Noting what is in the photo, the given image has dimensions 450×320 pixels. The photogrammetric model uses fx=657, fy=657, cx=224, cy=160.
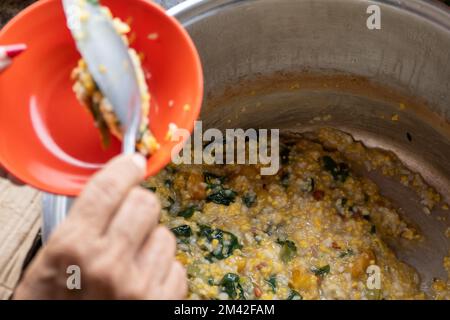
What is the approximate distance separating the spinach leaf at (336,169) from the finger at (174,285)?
2.81 feet

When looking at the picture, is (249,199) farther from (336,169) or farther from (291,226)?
(336,169)

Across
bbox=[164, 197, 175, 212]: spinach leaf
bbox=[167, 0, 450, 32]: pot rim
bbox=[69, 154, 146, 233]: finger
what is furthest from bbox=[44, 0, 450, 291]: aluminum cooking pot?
bbox=[69, 154, 146, 233]: finger

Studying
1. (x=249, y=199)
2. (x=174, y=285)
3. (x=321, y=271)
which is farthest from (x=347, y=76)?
(x=174, y=285)

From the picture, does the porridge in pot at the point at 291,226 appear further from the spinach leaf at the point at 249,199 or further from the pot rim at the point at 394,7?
the pot rim at the point at 394,7

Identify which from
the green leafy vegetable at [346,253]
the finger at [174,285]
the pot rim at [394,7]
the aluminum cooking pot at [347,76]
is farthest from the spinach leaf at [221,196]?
the finger at [174,285]

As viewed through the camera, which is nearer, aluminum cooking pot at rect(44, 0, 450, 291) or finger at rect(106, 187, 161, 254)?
finger at rect(106, 187, 161, 254)

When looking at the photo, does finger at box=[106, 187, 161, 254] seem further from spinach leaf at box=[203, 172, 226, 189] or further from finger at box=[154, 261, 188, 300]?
spinach leaf at box=[203, 172, 226, 189]

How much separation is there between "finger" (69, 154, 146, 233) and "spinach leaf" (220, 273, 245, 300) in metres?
0.63

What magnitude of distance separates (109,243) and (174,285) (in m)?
0.16

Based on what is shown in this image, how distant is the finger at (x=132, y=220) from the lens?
1007 mm

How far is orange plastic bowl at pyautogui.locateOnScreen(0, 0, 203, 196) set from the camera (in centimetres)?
123

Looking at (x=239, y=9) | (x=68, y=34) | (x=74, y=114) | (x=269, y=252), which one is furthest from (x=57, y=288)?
(x=239, y=9)

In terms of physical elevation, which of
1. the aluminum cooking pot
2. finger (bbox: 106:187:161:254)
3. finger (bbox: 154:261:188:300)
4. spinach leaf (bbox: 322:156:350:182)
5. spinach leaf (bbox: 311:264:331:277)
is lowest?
finger (bbox: 154:261:188:300)

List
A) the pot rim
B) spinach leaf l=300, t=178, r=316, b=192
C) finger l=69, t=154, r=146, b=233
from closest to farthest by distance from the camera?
finger l=69, t=154, r=146, b=233, the pot rim, spinach leaf l=300, t=178, r=316, b=192
